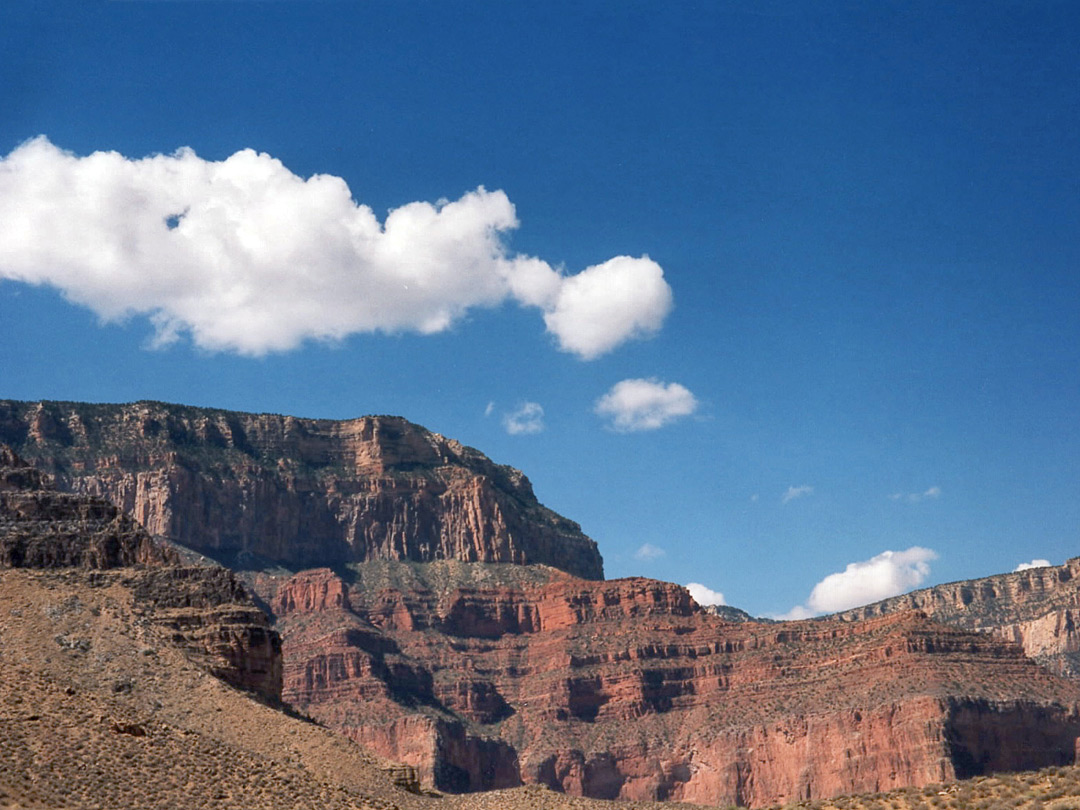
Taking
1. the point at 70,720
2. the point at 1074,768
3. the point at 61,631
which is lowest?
the point at 1074,768

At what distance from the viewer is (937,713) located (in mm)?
180875

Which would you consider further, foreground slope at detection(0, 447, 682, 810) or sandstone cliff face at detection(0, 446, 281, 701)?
sandstone cliff face at detection(0, 446, 281, 701)

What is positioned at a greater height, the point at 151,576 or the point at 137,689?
the point at 151,576

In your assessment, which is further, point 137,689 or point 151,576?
point 151,576

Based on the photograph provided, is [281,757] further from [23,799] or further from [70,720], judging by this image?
[23,799]

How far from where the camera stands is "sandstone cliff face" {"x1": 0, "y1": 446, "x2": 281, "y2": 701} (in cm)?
10231

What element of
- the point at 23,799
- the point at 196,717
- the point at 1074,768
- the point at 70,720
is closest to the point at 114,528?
the point at 196,717

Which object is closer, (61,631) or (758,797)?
(61,631)

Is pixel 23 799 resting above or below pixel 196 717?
below

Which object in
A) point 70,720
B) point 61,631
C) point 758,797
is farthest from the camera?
point 758,797

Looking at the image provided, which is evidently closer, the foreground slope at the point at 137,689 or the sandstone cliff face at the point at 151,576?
the foreground slope at the point at 137,689

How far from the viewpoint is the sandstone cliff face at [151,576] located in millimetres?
102312

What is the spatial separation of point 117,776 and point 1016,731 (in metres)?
137

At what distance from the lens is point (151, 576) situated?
349 feet
